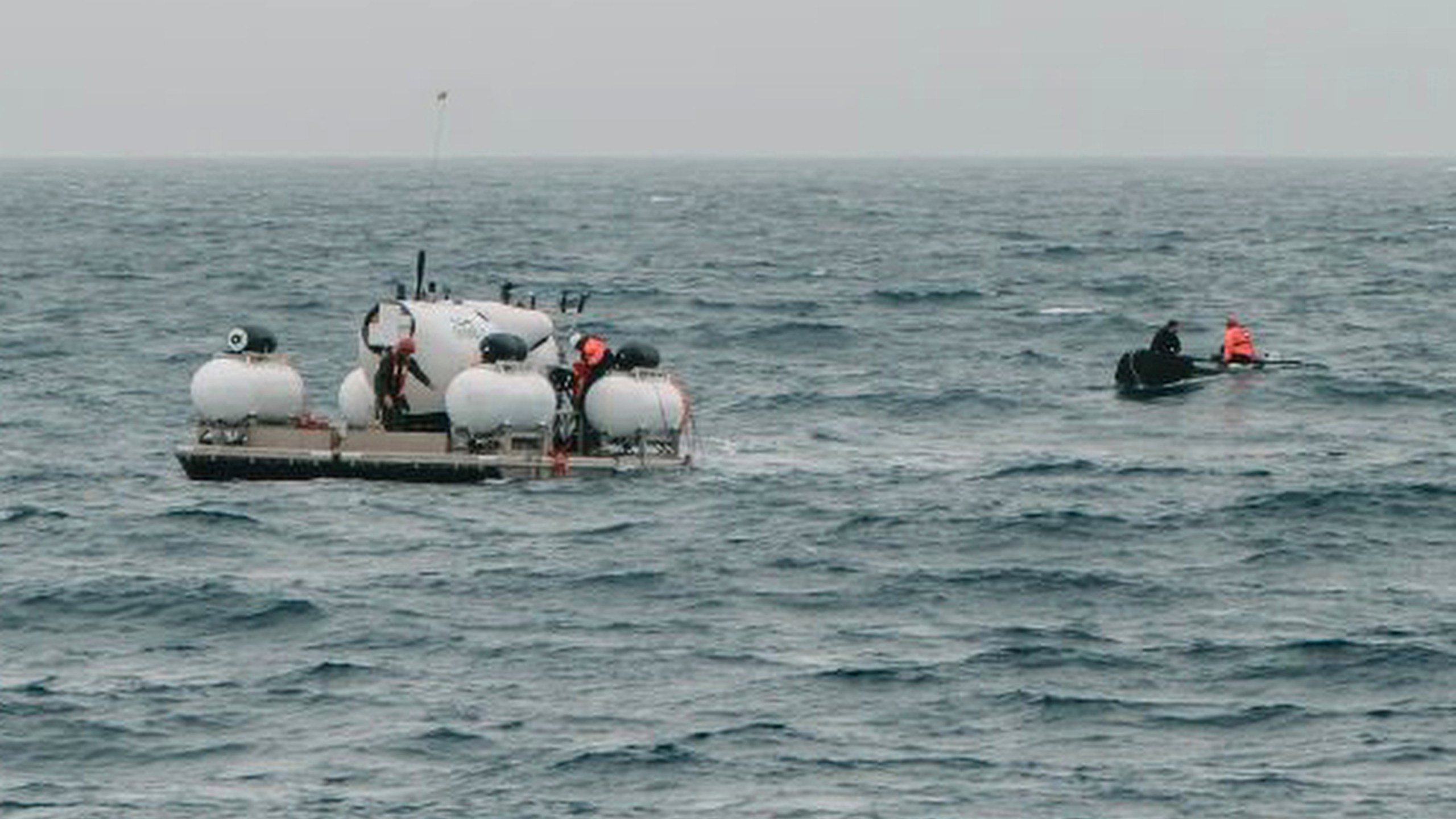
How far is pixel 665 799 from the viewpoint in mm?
25859

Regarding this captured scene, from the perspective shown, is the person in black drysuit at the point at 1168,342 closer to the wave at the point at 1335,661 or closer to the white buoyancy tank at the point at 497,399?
the white buoyancy tank at the point at 497,399

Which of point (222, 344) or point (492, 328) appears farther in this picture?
point (222, 344)

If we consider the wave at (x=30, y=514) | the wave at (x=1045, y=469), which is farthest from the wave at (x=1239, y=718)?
the wave at (x=30, y=514)

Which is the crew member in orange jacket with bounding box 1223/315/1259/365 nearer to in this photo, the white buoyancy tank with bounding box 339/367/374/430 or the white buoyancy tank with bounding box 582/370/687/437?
the white buoyancy tank with bounding box 582/370/687/437

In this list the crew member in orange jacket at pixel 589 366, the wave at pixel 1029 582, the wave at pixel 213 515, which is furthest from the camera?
the crew member in orange jacket at pixel 589 366

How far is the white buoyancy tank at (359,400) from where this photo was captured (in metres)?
46.7

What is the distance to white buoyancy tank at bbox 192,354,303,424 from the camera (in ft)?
147

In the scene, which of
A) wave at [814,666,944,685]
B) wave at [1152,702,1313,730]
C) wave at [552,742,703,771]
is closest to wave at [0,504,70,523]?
wave at [814,666,944,685]

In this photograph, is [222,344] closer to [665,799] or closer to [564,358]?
[564,358]

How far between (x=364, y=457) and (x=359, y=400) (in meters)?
2.20

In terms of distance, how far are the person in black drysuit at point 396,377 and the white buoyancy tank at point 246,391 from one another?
50.6 inches

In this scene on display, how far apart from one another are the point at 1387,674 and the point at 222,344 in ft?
148

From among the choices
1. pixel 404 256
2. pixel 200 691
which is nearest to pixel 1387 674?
pixel 200 691

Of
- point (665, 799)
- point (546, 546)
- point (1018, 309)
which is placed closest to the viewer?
point (665, 799)
